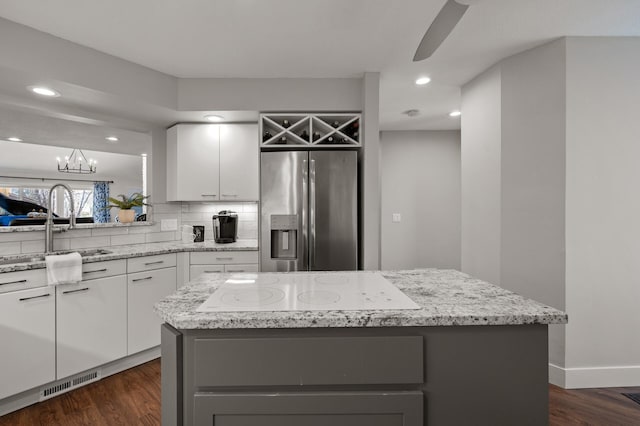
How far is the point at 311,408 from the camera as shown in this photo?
38.5 inches

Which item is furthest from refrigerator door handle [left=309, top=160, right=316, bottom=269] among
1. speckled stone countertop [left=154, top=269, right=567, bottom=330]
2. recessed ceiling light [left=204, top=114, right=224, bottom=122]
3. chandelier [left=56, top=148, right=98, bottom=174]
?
chandelier [left=56, top=148, right=98, bottom=174]

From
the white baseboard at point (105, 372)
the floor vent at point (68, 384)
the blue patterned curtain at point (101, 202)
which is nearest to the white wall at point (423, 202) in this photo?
the white baseboard at point (105, 372)

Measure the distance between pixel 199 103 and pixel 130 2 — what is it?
1.06 meters

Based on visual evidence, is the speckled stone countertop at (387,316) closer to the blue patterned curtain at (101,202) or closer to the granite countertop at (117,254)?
the granite countertop at (117,254)

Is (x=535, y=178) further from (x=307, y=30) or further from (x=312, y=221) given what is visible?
(x=307, y=30)

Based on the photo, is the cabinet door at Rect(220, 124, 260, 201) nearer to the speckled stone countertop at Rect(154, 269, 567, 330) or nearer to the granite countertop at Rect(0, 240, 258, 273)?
the granite countertop at Rect(0, 240, 258, 273)

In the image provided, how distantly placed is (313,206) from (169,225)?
1.77m

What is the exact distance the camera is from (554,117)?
2.24m

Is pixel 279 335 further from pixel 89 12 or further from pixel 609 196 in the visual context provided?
pixel 609 196

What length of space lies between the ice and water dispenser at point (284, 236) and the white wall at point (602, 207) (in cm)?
213

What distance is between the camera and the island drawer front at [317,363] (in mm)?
971

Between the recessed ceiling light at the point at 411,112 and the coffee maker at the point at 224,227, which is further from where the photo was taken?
the recessed ceiling light at the point at 411,112

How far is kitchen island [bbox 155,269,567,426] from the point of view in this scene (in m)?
0.97

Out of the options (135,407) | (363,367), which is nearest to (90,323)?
(135,407)
